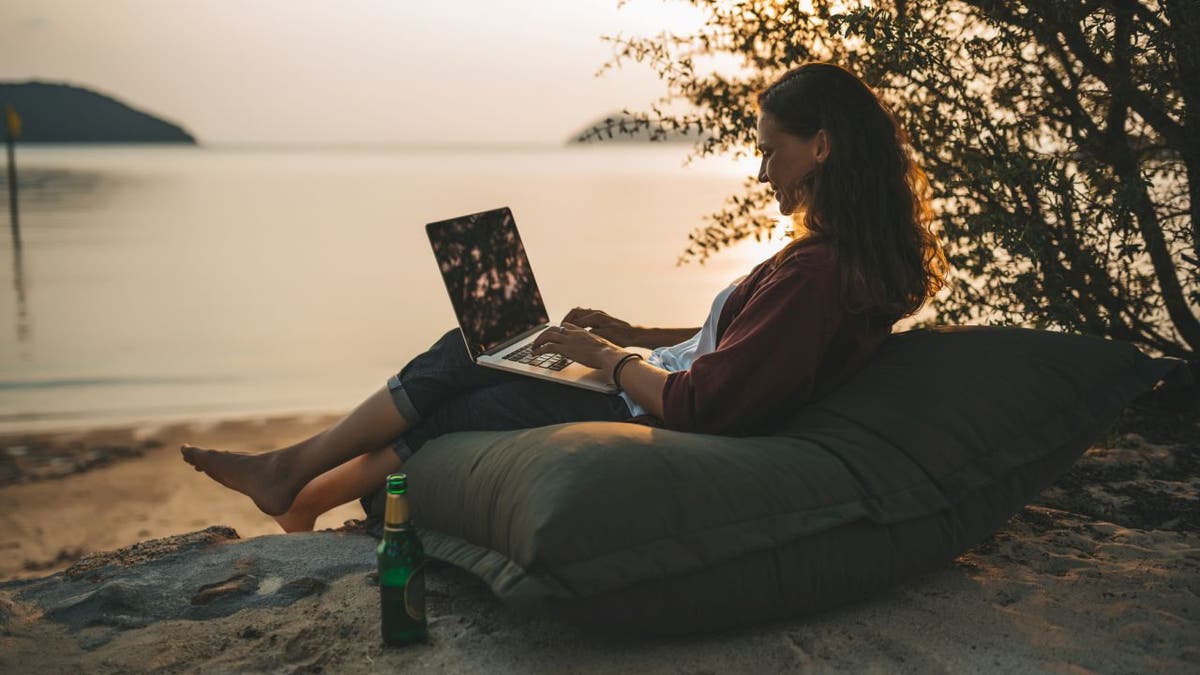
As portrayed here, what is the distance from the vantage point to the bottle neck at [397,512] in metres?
2.18

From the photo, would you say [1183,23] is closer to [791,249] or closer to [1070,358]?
[1070,358]

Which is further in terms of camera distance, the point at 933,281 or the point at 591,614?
the point at 933,281

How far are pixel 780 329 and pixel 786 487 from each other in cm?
37

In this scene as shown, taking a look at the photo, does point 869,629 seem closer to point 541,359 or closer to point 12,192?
point 541,359

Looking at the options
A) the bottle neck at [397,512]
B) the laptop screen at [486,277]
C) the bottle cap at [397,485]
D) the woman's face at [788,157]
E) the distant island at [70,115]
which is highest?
the distant island at [70,115]

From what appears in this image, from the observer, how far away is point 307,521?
10.8 feet

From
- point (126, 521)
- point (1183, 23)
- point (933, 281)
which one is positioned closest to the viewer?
point (933, 281)

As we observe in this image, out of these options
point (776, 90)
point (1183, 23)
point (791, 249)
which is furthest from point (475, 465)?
point (1183, 23)

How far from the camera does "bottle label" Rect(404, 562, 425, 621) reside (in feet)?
7.37

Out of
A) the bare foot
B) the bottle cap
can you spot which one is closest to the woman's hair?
the bottle cap

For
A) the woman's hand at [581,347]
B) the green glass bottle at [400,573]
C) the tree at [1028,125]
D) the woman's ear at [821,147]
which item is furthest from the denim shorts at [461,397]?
the tree at [1028,125]

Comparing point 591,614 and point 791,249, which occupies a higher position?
point 791,249

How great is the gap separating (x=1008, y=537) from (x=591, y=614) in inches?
63.5

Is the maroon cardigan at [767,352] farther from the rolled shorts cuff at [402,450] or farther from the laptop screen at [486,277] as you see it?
the rolled shorts cuff at [402,450]
